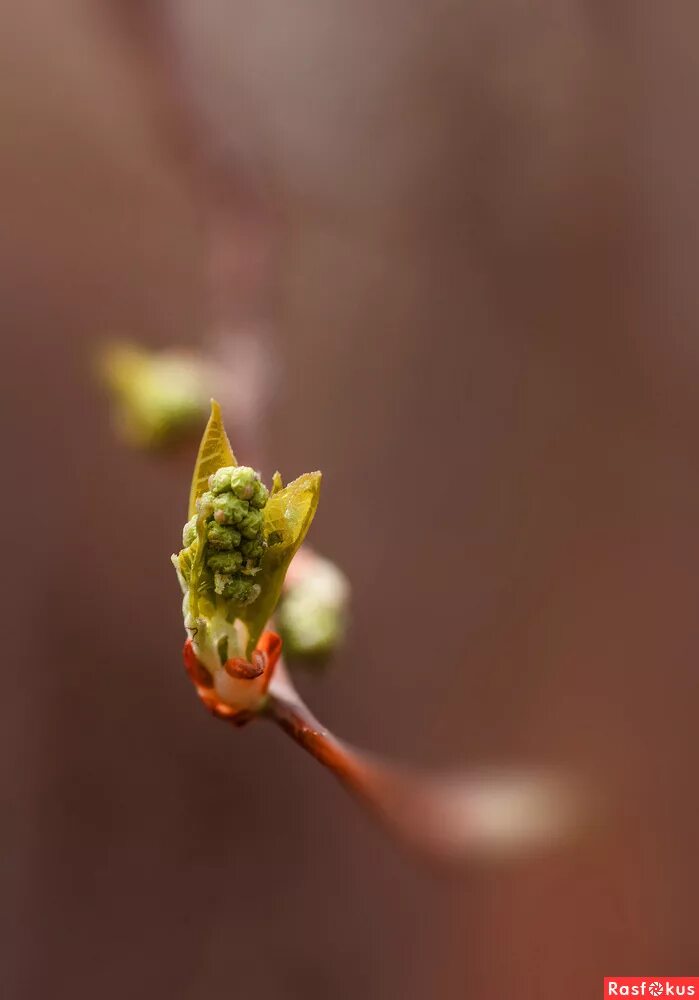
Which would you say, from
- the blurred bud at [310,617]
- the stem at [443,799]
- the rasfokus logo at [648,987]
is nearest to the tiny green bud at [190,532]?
the stem at [443,799]

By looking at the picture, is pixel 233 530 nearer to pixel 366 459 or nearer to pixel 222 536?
pixel 222 536

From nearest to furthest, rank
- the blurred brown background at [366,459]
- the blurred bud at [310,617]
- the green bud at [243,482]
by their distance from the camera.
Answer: the green bud at [243,482], the blurred bud at [310,617], the blurred brown background at [366,459]

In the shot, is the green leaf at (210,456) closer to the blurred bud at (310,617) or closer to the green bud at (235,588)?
the green bud at (235,588)

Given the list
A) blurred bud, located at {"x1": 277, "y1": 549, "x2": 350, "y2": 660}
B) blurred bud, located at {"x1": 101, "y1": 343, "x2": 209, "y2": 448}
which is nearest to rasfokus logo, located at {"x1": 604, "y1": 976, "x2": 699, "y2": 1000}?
blurred bud, located at {"x1": 277, "y1": 549, "x2": 350, "y2": 660}

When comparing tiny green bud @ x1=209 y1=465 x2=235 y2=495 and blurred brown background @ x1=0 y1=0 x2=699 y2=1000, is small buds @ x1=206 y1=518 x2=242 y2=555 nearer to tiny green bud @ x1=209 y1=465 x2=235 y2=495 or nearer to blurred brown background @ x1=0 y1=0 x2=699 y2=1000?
tiny green bud @ x1=209 y1=465 x2=235 y2=495

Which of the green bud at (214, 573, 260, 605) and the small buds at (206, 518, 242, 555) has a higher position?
the small buds at (206, 518, 242, 555)

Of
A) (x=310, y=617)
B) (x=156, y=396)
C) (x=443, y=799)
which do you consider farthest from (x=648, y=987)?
(x=156, y=396)
